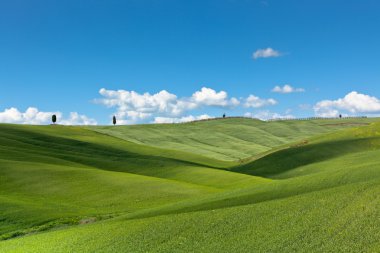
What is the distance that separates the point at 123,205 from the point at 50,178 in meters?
13.1

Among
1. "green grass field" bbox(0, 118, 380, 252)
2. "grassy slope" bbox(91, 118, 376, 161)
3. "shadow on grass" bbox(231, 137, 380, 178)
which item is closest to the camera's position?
"green grass field" bbox(0, 118, 380, 252)

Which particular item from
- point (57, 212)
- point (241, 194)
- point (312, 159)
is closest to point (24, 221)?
point (57, 212)

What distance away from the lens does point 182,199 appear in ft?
132

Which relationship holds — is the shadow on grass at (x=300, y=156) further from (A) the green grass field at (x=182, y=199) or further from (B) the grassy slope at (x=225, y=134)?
(B) the grassy slope at (x=225, y=134)

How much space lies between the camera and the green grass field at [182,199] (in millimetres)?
19297

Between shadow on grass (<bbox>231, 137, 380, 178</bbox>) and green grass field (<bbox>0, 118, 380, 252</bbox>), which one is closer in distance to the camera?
green grass field (<bbox>0, 118, 380, 252</bbox>)

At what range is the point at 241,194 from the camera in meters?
30.9

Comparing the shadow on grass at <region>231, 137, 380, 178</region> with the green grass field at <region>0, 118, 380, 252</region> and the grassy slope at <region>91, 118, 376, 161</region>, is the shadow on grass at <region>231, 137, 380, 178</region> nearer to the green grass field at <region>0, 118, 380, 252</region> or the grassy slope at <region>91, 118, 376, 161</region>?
the green grass field at <region>0, 118, 380, 252</region>

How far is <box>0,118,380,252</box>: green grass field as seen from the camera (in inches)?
760

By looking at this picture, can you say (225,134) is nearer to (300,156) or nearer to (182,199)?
(300,156)

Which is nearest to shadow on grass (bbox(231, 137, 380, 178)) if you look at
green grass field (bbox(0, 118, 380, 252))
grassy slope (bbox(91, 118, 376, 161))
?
green grass field (bbox(0, 118, 380, 252))

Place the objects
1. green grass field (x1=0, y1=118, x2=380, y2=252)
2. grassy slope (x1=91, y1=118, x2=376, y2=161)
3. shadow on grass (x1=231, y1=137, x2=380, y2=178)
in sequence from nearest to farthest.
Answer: green grass field (x1=0, y1=118, x2=380, y2=252) < shadow on grass (x1=231, y1=137, x2=380, y2=178) < grassy slope (x1=91, y1=118, x2=376, y2=161)

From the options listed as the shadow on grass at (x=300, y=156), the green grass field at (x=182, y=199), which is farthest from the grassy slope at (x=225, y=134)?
the shadow on grass at (x=300, y=156)

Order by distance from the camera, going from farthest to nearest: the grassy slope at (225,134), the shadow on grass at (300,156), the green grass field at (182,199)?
1. the grassy slope at (225,134)
2. the shadow on grass at (300,156)
3. the green grass field at (182,199)
